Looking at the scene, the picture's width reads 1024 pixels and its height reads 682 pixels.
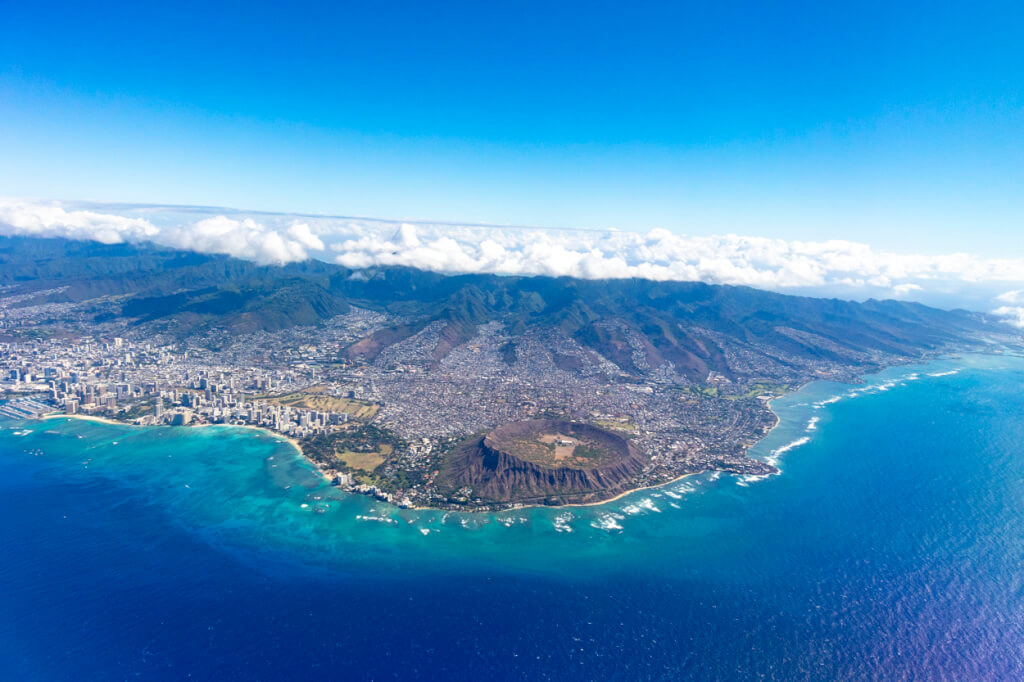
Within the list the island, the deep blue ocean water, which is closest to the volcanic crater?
the island

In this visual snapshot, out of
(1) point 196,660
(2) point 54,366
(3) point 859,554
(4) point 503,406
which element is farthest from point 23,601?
(2) point 54,366

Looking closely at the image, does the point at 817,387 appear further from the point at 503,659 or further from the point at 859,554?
the point at 503,659

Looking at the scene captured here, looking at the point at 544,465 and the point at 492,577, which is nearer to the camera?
the point at 492,577

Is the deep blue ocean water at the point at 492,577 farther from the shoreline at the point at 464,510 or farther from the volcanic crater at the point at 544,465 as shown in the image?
the volcanic crater at the point at 544,465

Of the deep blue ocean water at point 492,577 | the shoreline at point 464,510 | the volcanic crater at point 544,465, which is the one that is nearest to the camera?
the deep blue ocean water at point 492,577

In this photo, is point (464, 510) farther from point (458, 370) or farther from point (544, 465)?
point (458, 370)

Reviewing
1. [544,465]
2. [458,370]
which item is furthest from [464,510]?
[458,370]

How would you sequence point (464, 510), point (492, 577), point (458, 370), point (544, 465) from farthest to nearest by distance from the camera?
point (458, 370) → point (544, 465) → point (464, 510) → point (492, 577)

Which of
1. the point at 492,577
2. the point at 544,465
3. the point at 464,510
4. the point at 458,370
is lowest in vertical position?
the point at 492,577

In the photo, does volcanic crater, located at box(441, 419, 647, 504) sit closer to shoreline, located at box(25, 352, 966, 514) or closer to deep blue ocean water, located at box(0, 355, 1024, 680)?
shoreline, located at box(25, 352, 966, 514)

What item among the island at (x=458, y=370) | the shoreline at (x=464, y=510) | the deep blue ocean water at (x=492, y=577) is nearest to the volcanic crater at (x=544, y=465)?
the island at (x=458, y=370)
